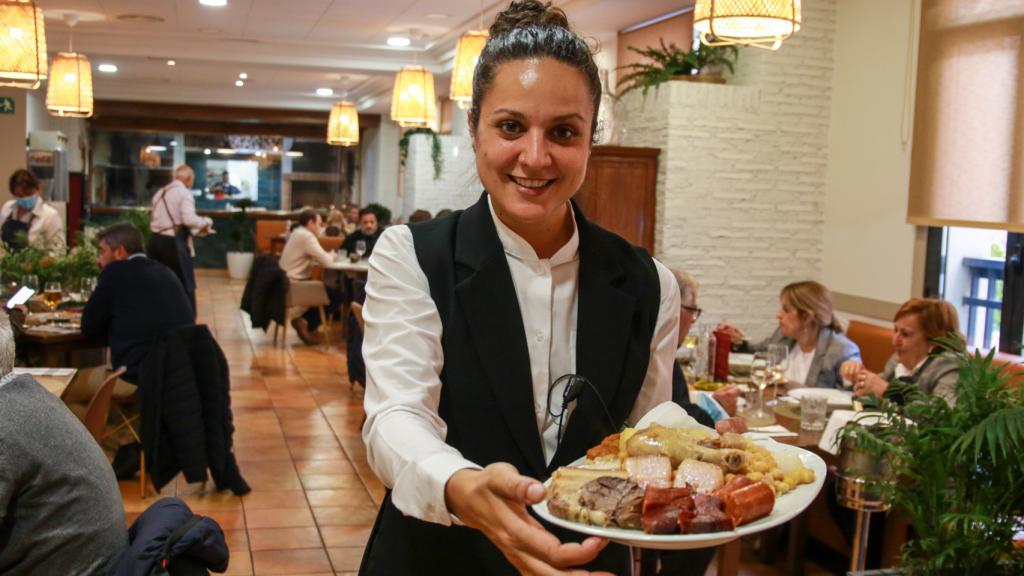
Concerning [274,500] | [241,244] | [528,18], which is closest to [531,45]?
[528,18]

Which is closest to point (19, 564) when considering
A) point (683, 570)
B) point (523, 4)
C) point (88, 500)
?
point (88, 500)

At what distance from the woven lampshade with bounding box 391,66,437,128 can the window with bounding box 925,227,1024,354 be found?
5.19 metres

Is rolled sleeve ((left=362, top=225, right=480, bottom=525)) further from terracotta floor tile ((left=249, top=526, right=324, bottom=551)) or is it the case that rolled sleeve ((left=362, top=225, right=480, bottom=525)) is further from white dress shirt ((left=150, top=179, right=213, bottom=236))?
white dress shirt ((left=150, top=179, right=213, bottom=236))

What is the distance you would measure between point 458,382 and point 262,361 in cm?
916

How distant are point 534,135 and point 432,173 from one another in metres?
14.0

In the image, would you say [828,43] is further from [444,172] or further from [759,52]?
[444,172]

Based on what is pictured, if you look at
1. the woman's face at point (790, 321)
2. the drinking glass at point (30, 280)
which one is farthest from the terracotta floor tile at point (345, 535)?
the drinking glass at point (30, 280)

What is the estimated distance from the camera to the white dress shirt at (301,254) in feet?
A: 37.2

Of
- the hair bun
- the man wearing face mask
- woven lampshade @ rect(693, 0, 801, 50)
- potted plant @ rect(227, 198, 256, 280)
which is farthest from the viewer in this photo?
potted plant @ rect(227, 198, 256, 280)

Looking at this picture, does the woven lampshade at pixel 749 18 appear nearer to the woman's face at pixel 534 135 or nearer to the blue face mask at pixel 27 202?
the woman's face at pixel 534 135

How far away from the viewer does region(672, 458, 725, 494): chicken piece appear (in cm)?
125

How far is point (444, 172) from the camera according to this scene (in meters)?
15.2

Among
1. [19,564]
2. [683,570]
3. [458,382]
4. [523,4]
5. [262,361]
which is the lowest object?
[262,361]

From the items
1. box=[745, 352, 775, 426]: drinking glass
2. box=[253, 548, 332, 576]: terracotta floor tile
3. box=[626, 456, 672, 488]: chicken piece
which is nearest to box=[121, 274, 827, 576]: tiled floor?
box=[253, 548, 332, 576]: terracotta floor tile
